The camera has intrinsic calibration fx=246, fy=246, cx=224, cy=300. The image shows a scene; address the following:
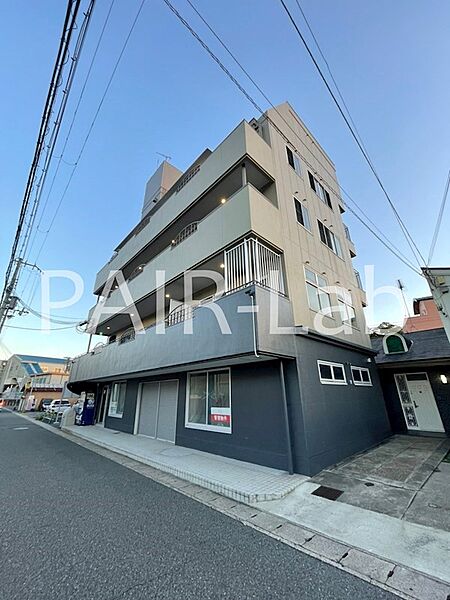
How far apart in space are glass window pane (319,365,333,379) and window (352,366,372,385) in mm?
1662

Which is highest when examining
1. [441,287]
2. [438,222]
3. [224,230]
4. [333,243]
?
[333,243]

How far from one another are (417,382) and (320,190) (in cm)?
852

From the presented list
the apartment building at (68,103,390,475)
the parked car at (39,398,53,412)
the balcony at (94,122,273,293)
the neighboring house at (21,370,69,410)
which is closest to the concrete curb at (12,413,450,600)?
the apartment building at (68,103,390,475)

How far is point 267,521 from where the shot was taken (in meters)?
3.35

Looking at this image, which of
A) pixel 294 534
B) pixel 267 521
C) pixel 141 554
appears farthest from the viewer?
pixel 267 521

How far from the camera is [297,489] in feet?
14.2

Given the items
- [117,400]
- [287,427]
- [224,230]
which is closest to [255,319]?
[287,427]

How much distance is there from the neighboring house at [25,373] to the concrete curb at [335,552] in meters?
37.3

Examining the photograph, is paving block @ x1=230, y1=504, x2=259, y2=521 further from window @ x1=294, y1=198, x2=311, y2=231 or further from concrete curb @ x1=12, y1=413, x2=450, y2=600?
window @ x1=294, y1=198, x2=311, y2=231

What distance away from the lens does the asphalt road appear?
2.15 metres

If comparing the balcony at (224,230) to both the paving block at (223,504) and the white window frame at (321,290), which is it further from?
the paving block at (223,504)

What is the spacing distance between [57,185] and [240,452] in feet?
28.5

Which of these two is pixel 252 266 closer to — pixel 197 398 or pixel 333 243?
pixel 197 398

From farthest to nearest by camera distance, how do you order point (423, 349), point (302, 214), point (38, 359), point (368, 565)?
1. point (38, 359)
2. point (423, 349)
3. point (302, 214)
4. point (368, 565)
